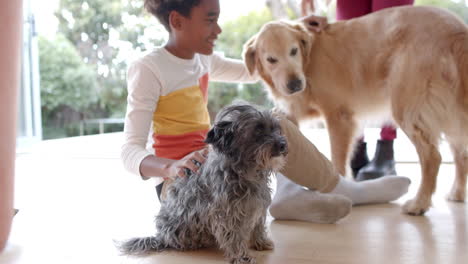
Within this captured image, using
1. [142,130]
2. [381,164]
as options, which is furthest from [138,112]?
[381,164]

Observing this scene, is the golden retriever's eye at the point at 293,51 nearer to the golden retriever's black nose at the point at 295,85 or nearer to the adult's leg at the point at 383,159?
the golden retriever's black nose at the point at 295,85

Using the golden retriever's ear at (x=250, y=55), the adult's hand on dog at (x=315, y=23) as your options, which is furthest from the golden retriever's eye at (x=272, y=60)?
the adult's hand on dog at (x=315, y=23)

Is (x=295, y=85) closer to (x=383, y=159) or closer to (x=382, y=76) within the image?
(x=382, y=76)

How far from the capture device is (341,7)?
2963mm

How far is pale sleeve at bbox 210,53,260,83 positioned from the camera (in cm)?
255

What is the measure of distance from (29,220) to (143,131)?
0.80 meters

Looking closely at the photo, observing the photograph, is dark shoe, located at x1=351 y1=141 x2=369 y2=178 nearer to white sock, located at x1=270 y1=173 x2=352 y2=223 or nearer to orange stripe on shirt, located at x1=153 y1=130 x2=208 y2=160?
white sock, located at x1=270 y1=173 x2=352 y2=223

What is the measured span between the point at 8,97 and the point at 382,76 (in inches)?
66.3

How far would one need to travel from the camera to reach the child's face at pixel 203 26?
6.88 ft

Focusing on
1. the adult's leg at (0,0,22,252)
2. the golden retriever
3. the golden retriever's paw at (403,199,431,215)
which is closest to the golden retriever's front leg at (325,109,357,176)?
the golden retriever

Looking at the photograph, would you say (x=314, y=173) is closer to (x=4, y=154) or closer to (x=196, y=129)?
(x=196, y=129)

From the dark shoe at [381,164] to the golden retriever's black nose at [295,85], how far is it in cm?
66

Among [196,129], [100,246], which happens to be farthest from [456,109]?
[100,246]

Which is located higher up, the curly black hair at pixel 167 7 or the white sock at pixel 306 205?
the curly black hair at pixel 167 7
